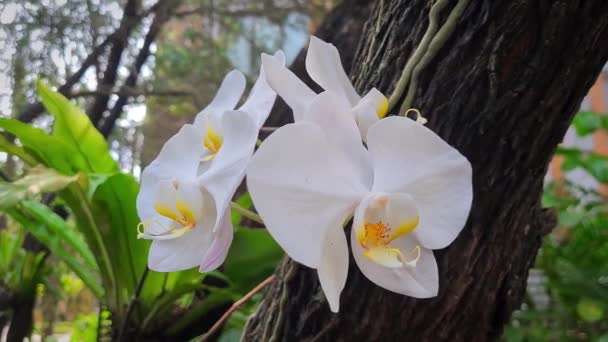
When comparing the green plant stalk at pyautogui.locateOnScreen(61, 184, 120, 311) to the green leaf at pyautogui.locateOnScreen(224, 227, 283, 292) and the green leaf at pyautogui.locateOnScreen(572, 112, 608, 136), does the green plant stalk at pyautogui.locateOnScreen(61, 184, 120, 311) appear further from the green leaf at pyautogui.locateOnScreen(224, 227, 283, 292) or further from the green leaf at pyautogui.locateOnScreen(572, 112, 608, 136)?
the green leaf at pyautogui.locateOnScreen(572, 112, 608, 136)

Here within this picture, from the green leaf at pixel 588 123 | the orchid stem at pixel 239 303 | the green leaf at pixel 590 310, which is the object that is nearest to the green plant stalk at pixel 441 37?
the orchid stem at pixel 239 303

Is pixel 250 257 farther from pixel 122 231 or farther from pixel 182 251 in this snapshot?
pixel 182 251

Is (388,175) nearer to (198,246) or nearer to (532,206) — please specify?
(198,246)

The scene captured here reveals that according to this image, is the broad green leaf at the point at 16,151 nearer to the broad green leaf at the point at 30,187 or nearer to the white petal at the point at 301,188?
the broad green leaf at the point at 30,187

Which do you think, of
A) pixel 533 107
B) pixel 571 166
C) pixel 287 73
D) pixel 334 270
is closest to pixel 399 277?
pixel 334 270

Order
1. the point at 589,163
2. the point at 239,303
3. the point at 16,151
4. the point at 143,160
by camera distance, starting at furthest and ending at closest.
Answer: the point at 143,160
the point at 589,163
the point at 16,151
the point at 239,303

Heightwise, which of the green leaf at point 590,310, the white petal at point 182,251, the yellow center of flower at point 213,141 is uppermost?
the yellow center of flower at point 213,141

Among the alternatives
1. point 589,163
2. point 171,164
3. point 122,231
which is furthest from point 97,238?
point 589,163
